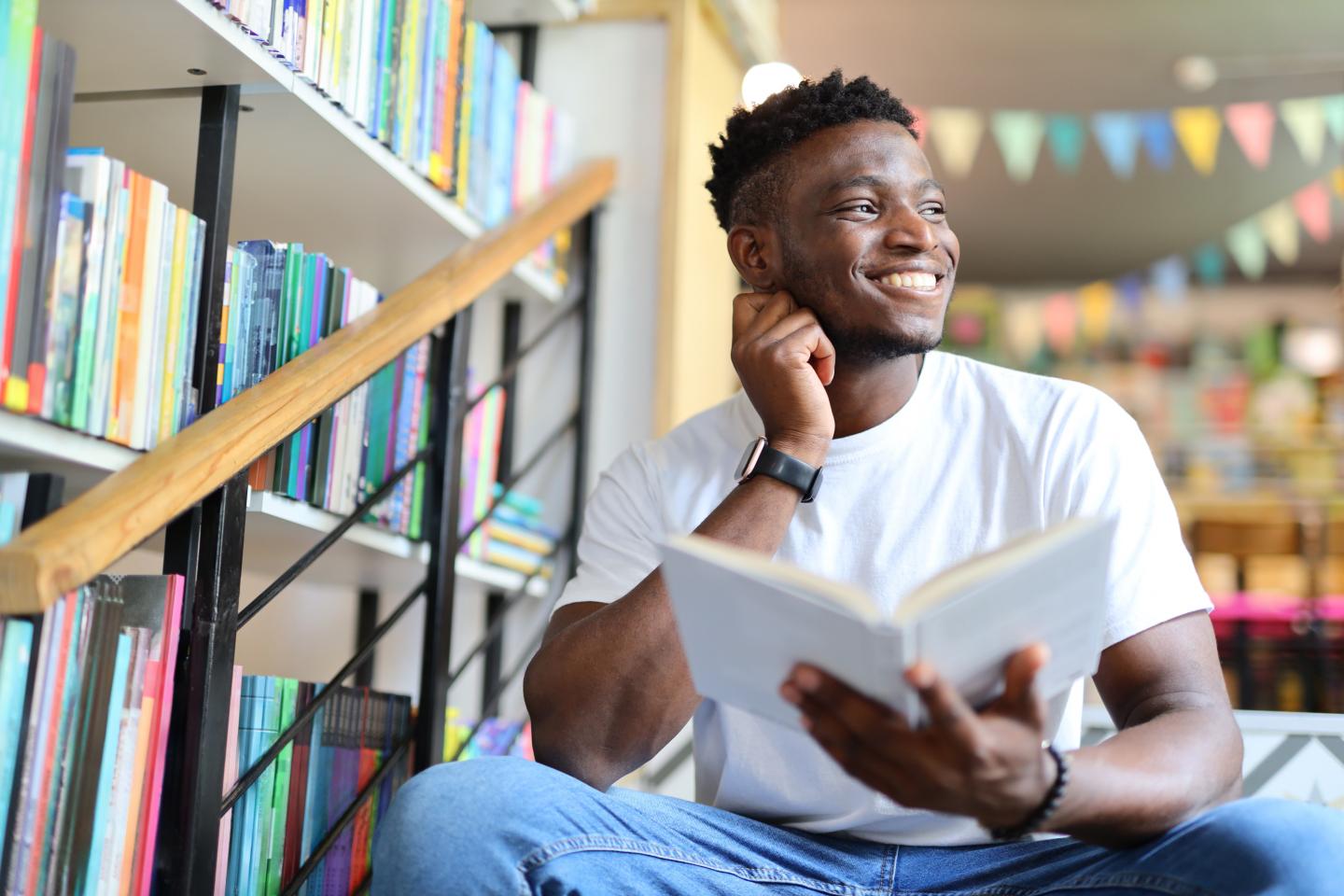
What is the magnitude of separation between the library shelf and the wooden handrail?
64 millimetres

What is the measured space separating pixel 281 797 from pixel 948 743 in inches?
32.4

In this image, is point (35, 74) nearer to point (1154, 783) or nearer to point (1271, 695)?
point (1154, 783)

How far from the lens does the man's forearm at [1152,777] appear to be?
95cm

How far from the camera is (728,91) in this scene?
2.77m

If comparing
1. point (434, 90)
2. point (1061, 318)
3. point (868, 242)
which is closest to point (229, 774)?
point (868, 242)

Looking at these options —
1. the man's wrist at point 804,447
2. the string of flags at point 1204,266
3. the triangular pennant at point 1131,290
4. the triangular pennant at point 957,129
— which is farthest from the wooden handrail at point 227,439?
the triangular pennant at point 1131,290

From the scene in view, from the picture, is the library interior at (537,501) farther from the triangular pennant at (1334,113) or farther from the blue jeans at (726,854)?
the triangular pennant at (1334,113)

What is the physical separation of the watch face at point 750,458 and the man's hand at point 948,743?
0.45 m

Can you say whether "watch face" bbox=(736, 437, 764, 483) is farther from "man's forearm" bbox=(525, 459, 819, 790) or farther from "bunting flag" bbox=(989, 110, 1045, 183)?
"bunting flag" bbox=(989, 110, 1045, 183)

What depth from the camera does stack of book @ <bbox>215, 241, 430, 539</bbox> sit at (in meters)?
1.39

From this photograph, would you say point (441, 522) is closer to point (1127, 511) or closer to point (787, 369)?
point (787, 369)

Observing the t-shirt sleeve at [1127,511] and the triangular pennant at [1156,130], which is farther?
the triangular pennant at [1156,130]

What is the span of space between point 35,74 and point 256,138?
547 mm

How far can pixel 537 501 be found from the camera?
2266 mm
